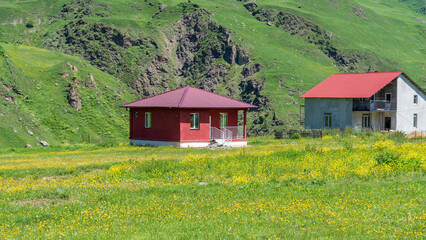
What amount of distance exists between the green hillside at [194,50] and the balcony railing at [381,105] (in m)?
21.8

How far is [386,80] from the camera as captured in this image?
59.8 metres

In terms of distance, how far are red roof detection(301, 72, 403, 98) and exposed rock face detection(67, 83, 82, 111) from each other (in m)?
33.0

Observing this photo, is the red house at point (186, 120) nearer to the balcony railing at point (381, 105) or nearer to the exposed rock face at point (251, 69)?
the balcony railing at point (381, 105)

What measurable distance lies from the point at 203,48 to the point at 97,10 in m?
30.5

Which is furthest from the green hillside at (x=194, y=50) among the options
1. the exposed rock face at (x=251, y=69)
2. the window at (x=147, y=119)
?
the window at (x=147, y=119)

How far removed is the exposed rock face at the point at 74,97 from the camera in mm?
68812

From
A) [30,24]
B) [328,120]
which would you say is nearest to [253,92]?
[328,120]

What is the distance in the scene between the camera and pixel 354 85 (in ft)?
203

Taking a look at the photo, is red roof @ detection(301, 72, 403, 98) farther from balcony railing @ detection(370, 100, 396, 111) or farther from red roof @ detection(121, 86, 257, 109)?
red roof @ detection(121, 86, 257, 109)

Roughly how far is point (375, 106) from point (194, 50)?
66.5m

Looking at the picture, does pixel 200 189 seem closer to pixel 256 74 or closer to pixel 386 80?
pixel 386 80

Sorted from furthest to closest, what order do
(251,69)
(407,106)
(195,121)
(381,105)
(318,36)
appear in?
(318,36)
(251,69)
(407,106)
(381,105)
(195,121)

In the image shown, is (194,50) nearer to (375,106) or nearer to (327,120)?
(327,120)

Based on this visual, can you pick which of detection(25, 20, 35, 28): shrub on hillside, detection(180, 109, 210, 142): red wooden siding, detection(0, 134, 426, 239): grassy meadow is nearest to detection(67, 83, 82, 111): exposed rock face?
detection(180, 109, 210, 142): red wooden siding
